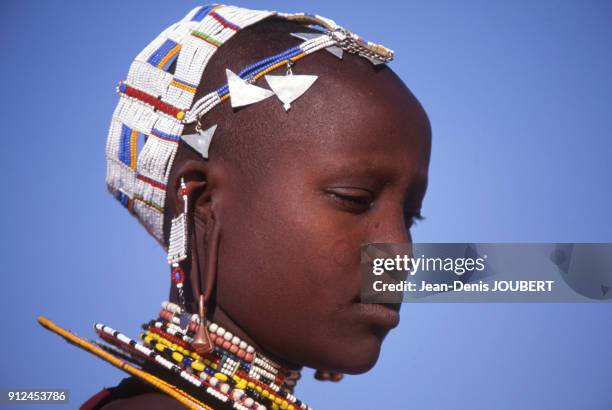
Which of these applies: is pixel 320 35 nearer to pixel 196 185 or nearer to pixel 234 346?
pixel 196 185

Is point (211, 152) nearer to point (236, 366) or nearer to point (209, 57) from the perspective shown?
point (209, 57)

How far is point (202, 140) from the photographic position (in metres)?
2.43

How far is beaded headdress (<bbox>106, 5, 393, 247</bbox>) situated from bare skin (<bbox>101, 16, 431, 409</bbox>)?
0.05 m

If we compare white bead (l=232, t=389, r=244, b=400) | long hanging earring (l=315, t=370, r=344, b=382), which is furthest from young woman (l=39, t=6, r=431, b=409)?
long hanging earring (l=315, t=370, r=344, b=382)

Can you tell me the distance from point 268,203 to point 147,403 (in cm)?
63

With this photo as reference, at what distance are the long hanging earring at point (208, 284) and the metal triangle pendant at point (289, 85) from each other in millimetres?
403

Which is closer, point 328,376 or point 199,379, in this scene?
point 199,379

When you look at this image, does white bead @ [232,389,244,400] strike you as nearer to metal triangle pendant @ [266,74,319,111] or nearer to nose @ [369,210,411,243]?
nose @ [369,210,411,243]

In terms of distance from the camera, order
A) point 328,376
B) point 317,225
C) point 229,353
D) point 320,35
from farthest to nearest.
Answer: point 328,376 → point 320,35 → point 229,353 → point 317,225

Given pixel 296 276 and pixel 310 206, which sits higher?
pixel 310 206

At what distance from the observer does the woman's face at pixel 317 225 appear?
2236 mm

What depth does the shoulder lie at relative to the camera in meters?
2.21

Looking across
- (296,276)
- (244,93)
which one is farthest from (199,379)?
(244,93)

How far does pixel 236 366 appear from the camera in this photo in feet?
7.62
